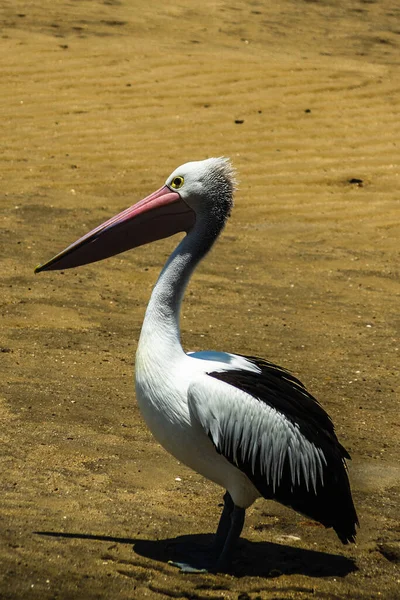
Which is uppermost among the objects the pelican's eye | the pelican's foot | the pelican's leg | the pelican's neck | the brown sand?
the pelican's eye

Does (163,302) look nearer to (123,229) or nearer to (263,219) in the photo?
(123,229)

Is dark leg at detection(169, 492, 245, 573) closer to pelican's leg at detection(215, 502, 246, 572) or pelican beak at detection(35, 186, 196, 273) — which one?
pelican's leg at detection(215, 502, 246, 572)

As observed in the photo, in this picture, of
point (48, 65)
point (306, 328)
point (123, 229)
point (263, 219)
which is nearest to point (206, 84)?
point (48, 65)

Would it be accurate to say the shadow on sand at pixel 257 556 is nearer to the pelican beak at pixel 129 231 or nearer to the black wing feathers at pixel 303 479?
the black wing feathers at pixel 303 479

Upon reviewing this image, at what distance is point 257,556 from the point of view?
3.90 m

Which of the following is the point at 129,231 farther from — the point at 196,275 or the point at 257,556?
the point at 196,275

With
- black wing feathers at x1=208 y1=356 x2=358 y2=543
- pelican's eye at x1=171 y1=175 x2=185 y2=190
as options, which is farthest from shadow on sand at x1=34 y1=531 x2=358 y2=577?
pelican's eye at x1=171 y1=175 x2=185 y2=190

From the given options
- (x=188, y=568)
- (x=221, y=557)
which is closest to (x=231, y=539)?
(x=221, y=557)

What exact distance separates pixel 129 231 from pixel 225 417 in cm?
97

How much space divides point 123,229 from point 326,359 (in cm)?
247

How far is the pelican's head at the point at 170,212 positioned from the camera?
4.02m

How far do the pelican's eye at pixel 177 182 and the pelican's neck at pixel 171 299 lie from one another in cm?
16

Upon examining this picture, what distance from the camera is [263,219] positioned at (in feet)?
30.2

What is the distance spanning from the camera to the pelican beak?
4.10m
